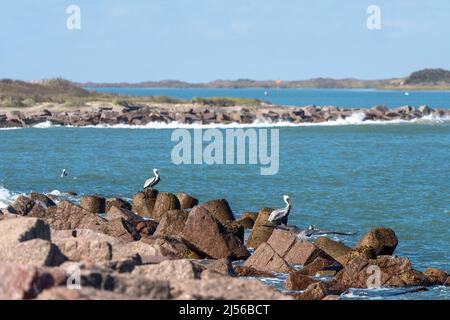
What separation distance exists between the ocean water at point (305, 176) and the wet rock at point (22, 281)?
896cm

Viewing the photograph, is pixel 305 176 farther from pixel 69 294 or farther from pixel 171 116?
pixel 171 116

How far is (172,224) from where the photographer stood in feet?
79.4

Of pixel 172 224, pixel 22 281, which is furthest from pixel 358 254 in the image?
pixel 22 281

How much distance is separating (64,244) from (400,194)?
2989cm

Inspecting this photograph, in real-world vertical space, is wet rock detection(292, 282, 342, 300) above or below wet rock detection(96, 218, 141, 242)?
below

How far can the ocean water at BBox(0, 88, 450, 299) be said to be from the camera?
1280 inches

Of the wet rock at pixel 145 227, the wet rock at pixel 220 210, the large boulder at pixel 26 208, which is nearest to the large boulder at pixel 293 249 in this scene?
the wet rock at pixel 145 227

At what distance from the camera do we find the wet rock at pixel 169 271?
43.2 ft

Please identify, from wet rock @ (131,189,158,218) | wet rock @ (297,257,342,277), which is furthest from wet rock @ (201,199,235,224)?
wet rock @ (297,257,342,277)

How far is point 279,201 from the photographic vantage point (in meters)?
39.5

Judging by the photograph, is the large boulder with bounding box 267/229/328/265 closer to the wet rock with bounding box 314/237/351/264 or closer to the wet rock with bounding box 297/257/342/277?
the wet rock with bounding box 314/237/351/264

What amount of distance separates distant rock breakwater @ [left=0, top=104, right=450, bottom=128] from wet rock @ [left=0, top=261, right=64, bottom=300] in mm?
80263

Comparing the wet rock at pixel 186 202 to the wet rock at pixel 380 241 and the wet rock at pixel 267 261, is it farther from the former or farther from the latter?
the wet rock at pixel 267 261
